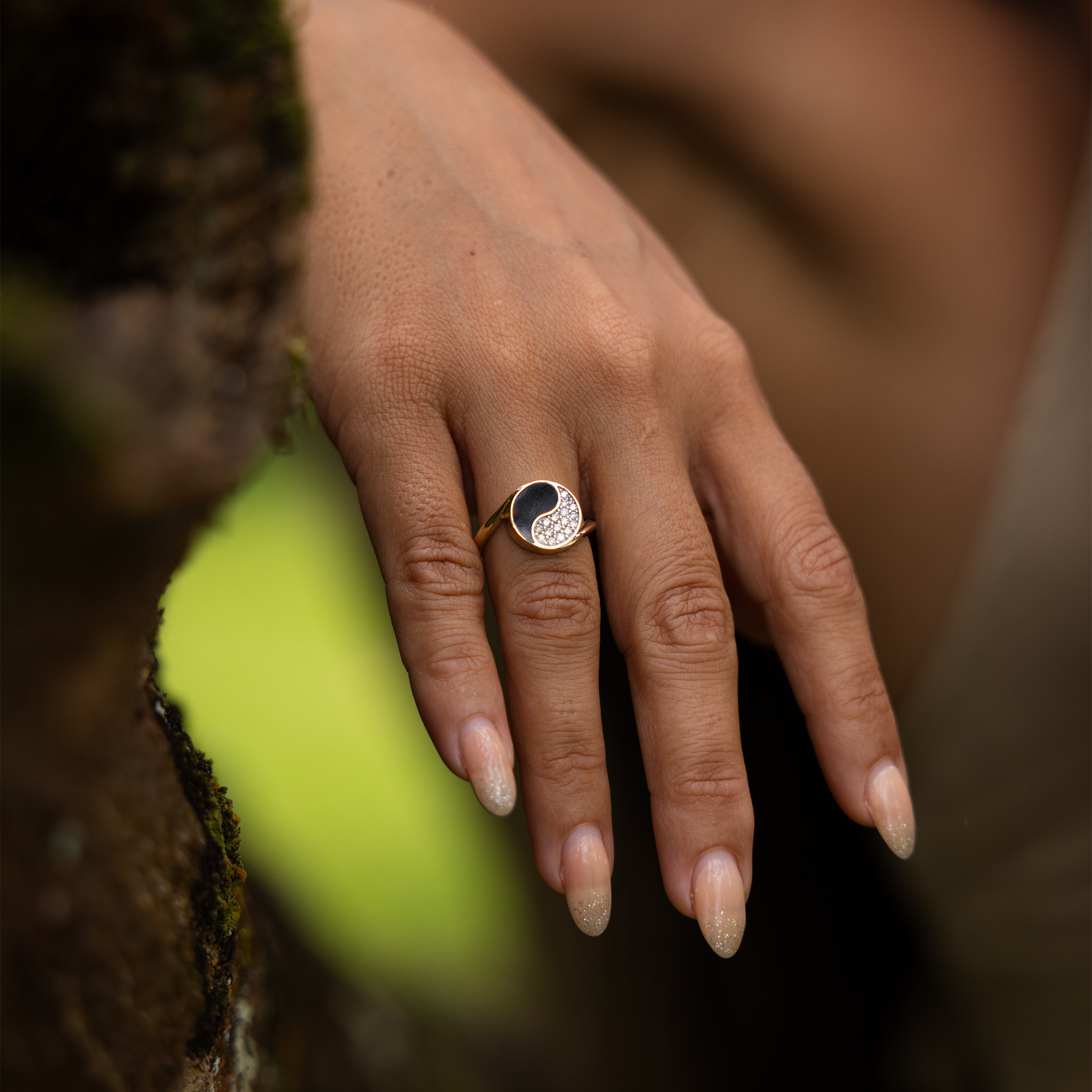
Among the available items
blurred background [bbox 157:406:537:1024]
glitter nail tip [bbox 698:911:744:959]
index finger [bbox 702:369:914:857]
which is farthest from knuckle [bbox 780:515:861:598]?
blurred background [bbox 157:406:537:1024]

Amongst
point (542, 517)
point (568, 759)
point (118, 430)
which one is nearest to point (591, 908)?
point (568, 759)

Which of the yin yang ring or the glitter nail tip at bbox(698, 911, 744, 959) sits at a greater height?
the yin yang ring

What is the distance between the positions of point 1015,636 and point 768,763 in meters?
0.66

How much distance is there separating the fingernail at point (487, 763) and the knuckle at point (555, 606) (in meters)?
0.12

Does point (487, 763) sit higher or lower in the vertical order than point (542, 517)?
lower

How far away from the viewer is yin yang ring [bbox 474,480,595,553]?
0.95 m

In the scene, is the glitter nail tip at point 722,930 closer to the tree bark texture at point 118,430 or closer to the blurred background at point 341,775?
the tree bark texture at point 118,430

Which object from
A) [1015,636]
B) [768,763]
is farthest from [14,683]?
[768,763]

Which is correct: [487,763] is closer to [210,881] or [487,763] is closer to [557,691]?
[557,691]

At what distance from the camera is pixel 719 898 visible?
3.06ft

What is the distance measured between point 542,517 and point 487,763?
269mm

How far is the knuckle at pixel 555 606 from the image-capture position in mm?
965

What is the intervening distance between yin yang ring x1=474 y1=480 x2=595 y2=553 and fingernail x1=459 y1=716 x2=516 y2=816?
0.20 meters

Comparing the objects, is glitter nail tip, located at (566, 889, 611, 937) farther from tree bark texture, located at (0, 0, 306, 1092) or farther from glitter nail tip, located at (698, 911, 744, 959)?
tree bark texture, located at (0, 0, 306, 1092)
